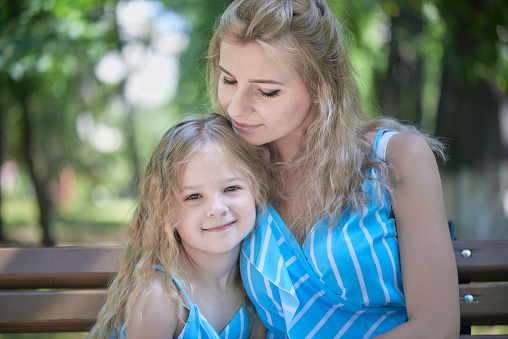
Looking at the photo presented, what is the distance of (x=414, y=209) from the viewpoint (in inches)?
74.2

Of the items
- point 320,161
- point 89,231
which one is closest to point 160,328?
point 320,161

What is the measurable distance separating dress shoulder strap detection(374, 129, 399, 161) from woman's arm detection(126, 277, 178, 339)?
879 mm

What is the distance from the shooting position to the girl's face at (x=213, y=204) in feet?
6.44

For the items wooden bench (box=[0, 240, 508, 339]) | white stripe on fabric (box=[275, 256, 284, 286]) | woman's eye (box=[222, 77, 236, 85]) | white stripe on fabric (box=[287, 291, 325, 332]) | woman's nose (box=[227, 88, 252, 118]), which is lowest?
wooden bench (box=[0, 240, 508, 339])

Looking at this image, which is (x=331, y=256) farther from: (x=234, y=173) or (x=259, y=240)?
(x=234, y=173)

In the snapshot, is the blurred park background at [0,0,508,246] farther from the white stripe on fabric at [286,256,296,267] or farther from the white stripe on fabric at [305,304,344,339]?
the white stripe on fabric at [305,304,344,339]

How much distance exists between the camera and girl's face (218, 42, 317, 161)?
6.35 feet

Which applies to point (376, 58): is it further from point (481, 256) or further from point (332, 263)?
point (332, 263)

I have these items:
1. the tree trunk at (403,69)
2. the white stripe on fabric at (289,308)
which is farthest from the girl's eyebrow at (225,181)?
the tree trunk at (403,69)

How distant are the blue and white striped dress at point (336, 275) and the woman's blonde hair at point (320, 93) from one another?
0.06 metres

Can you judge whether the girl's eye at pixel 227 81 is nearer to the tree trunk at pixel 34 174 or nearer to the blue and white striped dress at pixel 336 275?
the blue and white striped dress at pixel 336 275

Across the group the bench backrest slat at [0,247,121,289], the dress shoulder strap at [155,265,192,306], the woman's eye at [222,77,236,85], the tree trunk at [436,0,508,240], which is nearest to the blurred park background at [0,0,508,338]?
the tree trunk at [436,0,508,240]

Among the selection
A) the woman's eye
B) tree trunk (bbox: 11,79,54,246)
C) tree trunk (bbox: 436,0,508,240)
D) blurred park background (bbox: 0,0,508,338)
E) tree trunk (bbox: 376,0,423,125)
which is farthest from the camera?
tree trunk (bbox: 11,79,54,246)

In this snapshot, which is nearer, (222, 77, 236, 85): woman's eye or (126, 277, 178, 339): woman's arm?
(126, 277, 178, 339): woman's arm
